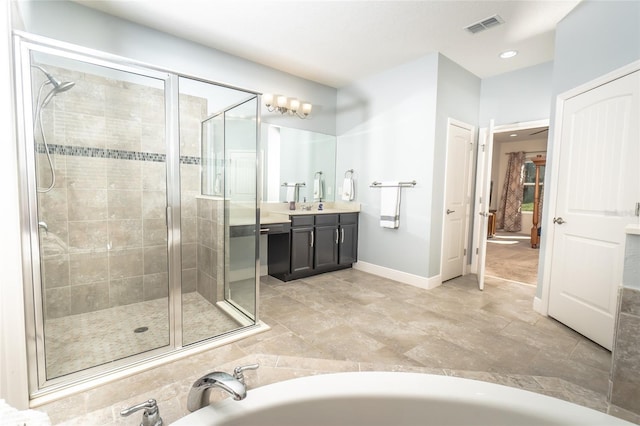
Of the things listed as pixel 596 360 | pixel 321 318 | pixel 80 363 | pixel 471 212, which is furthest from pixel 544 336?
pixel 80 363

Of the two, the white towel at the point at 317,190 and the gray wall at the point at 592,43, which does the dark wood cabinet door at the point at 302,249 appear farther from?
the gray wall at the point at 592,43

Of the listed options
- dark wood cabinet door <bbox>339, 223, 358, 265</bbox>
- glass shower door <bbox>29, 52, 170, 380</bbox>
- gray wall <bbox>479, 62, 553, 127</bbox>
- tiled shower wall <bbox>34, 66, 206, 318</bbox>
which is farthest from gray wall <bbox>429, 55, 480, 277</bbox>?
glass shower door <bbox>29, 52, 170, 380</bbox>

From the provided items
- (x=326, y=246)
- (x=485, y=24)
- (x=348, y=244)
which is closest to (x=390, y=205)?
(x=348, y=244)

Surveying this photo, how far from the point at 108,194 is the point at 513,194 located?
30.1ft

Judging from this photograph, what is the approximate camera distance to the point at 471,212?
4.17 meters

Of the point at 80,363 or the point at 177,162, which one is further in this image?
the point at 177,162

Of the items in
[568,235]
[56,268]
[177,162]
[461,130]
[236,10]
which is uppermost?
[236,10]

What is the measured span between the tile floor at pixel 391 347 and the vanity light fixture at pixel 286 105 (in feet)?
7.28

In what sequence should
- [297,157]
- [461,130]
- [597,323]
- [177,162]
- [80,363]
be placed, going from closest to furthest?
[80,363], [177,162], [597,323], [461,130], [297,157]

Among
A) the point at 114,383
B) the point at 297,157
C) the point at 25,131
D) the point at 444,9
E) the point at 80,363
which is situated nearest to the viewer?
the point at 25,131

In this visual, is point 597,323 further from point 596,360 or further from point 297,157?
point 297,157

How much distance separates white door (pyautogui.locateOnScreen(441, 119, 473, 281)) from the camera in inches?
145

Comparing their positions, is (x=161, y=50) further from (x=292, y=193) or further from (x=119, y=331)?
(x=119, y=331)

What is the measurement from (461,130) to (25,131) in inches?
160
